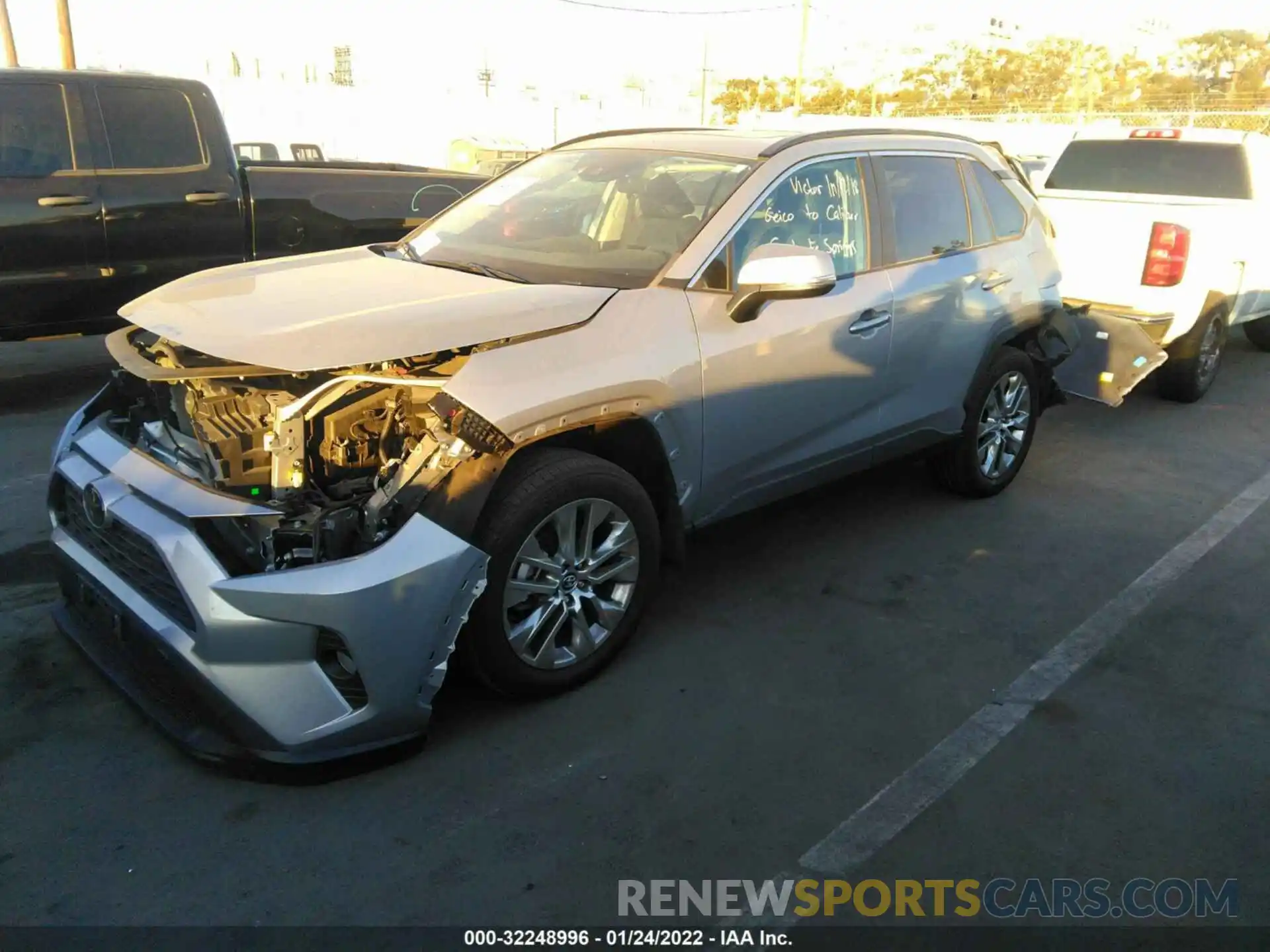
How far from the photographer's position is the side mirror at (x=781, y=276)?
356cm

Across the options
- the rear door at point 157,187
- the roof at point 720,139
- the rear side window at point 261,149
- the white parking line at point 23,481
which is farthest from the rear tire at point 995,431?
the rear side window at point 261,149

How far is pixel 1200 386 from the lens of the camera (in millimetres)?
7742

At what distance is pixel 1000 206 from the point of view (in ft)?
17.4

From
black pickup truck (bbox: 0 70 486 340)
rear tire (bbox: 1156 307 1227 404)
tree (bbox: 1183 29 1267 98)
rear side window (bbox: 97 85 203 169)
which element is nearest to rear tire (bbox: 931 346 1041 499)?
rear tire (bbox: 1156 307 1227 404)

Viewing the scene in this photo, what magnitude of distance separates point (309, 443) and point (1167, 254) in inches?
243

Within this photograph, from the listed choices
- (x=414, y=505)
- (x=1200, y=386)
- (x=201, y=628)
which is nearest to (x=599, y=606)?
(x=414, y=505)

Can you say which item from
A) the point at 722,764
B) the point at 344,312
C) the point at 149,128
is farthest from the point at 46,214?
the point at 722,764

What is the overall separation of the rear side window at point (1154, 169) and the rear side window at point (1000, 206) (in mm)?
3233

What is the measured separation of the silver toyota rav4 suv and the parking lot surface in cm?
21

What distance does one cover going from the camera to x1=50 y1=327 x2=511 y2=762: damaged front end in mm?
2801

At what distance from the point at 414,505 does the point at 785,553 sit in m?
2.25

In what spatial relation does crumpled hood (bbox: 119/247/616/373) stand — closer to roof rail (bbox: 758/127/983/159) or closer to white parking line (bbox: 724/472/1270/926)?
roof rail (bbox: 758/127/983/159)

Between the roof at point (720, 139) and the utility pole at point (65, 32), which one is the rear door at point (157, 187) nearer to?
the roof at point (720, 139)

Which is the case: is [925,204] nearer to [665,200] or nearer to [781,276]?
[665,200]
